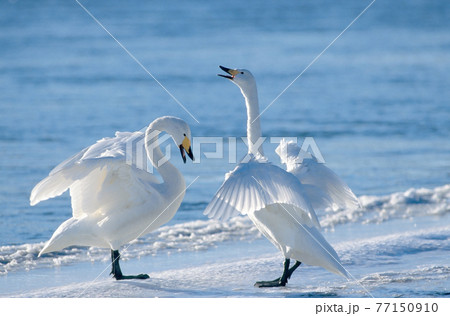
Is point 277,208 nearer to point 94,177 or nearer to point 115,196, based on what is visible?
point 115,196

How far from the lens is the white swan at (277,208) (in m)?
6.12

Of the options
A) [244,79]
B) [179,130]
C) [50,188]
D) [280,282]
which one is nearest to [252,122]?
[244,79]

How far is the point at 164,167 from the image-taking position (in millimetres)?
7289

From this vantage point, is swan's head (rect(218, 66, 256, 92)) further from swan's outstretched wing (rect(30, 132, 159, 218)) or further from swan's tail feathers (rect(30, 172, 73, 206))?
swan's tail feathers (rect(30, 172, 73, 206))

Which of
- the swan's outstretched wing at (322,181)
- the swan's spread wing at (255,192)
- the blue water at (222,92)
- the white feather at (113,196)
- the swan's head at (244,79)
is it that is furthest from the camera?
the blue water at (222,92)

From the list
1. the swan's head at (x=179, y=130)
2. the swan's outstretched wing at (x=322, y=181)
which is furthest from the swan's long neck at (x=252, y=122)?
the swan's head at (x=179, y=130)

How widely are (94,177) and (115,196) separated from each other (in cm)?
27

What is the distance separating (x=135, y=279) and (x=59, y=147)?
6786mm

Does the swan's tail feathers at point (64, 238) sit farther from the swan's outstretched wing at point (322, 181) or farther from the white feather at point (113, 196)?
the swan's outstretched wing at point (322, 181)

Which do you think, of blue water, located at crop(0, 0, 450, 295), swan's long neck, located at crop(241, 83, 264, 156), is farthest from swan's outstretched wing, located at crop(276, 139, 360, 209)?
blue water, located at crop(0, 0, 450, 295)

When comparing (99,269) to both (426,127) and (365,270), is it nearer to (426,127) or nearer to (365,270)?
(365,270)

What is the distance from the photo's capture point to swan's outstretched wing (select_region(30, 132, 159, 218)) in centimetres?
666
